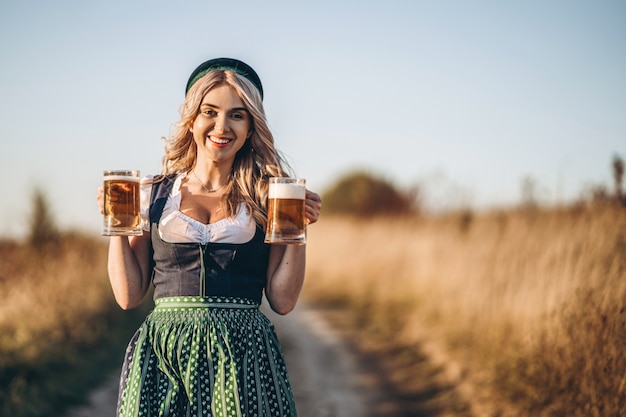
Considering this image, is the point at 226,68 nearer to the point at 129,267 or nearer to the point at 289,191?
the point at 289,191

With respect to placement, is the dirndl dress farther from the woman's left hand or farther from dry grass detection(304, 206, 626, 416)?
dry grass detection(304, 206, 626, 416)

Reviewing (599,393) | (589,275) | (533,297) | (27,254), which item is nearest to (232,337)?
(599,393)

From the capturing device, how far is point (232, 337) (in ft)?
7.83

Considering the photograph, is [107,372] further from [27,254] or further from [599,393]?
[599,393]

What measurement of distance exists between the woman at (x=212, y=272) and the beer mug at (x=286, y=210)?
107 millimetres

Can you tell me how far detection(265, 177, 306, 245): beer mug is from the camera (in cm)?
232

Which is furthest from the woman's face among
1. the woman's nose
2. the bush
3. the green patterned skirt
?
the bush

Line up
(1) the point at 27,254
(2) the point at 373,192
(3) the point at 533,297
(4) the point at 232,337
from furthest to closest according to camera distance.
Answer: (2) the point at 373,192 < (1) the point at 27,254 < (3) the point at 533,297 < (4) the point at 232,337

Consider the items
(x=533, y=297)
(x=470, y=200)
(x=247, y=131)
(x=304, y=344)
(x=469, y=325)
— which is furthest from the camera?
(x=470, y=200)

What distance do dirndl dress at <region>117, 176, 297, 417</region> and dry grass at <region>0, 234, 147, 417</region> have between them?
2.83m

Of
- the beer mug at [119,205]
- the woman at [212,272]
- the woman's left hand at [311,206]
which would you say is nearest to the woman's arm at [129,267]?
the woman at [212,272]

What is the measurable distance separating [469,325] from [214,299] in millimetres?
5034

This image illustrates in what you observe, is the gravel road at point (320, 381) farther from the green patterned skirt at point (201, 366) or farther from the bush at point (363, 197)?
the bush at point (363, 197)

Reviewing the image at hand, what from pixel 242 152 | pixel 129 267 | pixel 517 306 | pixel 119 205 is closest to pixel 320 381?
pixel 517 306
